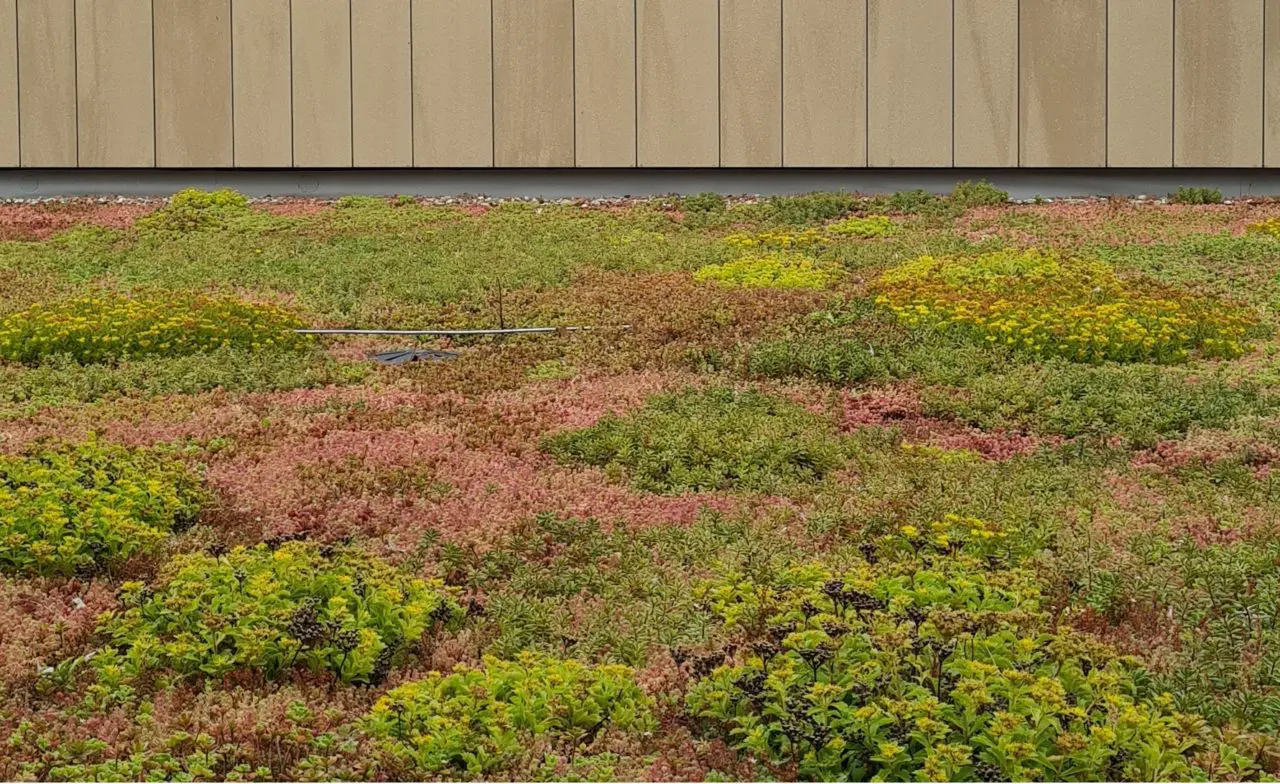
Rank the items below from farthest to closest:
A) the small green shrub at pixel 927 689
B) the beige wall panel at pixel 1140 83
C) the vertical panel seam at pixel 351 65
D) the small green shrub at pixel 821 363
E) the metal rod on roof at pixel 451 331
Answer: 1. the vertical panel seam at pixel 351 65
2. the beige wall panel at pixel 1140 83
3. the metal rod on roof at pixel 451 331
4. the small green shrub at pixel 821 363
5. the small green shrub at pixel 927 689

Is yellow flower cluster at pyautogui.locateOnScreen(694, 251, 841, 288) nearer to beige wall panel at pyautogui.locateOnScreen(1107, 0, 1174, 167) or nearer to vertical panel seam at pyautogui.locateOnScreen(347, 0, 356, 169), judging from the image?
beige wall panel at pyautogui.locateOnScreen(1107, 0, 1174, 167)

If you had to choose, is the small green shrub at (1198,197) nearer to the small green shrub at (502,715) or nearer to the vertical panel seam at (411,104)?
the vertical panel seam at (411,104)

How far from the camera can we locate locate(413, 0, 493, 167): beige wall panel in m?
21.4

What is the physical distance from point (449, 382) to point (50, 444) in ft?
10.9

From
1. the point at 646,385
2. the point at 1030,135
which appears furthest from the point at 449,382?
the point at 1030,135

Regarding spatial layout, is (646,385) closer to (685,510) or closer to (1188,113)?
(685,510)

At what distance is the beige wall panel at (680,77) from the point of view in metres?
21.2

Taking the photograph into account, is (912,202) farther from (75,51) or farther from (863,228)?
(75,51)

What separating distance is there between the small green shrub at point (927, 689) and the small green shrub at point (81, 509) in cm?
272

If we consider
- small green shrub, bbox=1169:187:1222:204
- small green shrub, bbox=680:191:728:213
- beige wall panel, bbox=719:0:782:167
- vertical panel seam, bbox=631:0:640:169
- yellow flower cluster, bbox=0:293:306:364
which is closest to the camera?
yellow flower cluster, bbox=0:293:306:364

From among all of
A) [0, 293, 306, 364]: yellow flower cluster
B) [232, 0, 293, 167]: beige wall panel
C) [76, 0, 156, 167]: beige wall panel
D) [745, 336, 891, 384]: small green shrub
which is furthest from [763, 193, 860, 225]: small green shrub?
[76, 0, 156, 167]: beige wall panel

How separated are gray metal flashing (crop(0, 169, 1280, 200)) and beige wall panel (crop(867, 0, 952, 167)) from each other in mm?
514

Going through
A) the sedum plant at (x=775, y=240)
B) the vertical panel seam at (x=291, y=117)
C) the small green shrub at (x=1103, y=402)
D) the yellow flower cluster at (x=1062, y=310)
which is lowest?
the small green shrub at (x=1103, y=402)

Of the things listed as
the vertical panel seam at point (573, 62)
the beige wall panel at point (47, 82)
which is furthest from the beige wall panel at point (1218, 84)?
the beige wall panel at point (47, 82)
